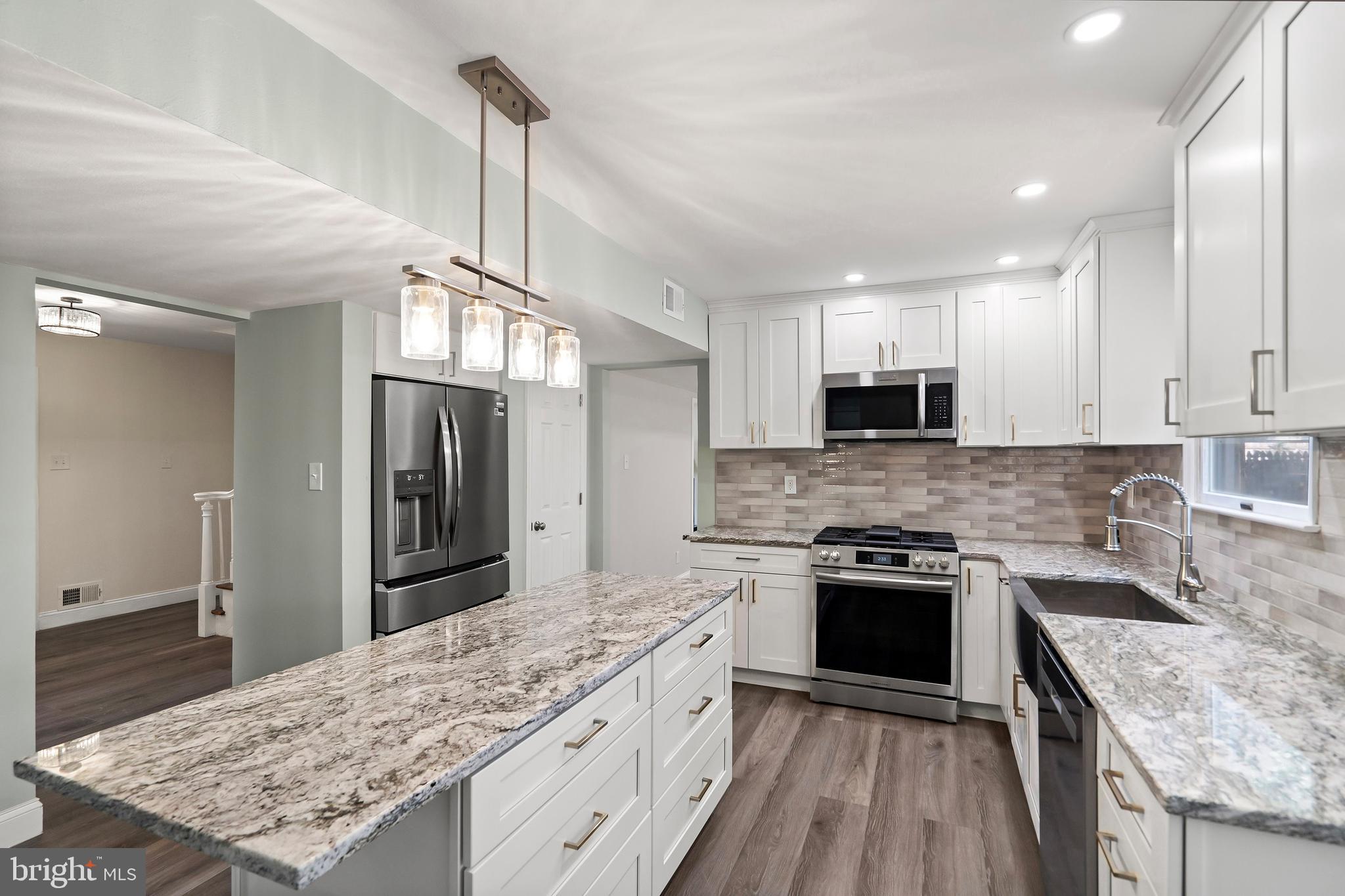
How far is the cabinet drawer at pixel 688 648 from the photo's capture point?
1.89 meters

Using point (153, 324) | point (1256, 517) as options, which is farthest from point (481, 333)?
point (153, 324)

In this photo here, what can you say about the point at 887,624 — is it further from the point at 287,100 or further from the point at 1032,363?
the point at 287,100

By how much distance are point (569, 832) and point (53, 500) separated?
5.82m

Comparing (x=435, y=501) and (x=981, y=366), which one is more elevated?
(x=981, y=366)

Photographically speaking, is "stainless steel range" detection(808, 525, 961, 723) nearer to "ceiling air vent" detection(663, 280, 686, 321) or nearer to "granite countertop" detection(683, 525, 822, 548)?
"granite countertop" detection(683, 525, 822, 548)

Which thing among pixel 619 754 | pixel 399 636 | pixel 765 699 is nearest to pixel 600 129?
pixel 399 636

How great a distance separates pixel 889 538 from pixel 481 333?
282cm

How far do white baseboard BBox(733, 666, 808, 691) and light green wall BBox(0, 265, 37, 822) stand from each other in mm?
3224

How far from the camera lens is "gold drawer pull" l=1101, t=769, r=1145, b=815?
3.78ft

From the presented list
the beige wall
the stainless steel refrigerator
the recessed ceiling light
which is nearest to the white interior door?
the stainless steel refrigerator

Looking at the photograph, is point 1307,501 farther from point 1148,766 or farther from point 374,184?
point 374,184

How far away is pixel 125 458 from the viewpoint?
5422 mm

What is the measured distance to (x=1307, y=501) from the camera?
1.85 meters

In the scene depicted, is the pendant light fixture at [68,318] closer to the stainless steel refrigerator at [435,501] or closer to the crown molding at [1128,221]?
the stainless steel refrigerator at [435,501]
